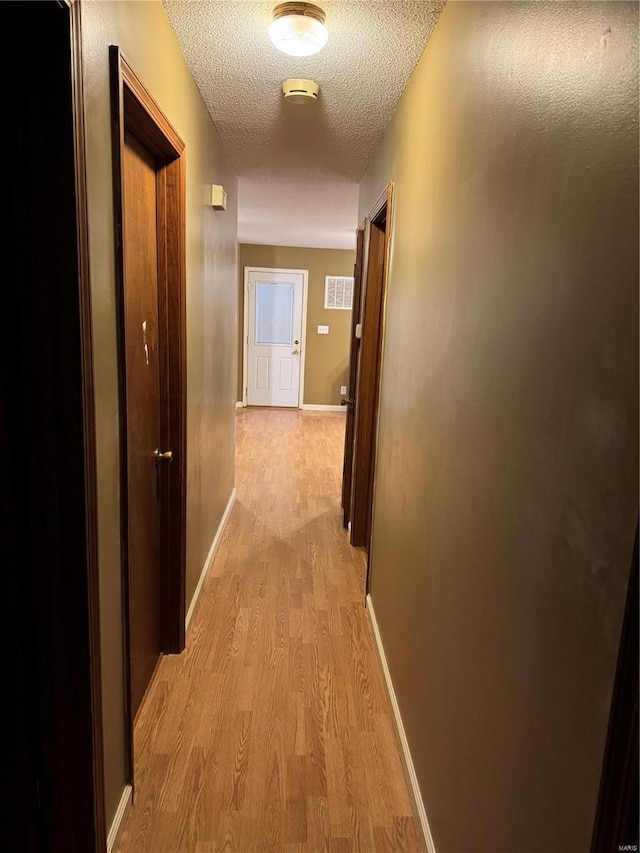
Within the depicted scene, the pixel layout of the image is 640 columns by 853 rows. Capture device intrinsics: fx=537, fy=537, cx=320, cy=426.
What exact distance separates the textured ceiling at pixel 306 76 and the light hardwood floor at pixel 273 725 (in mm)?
2440

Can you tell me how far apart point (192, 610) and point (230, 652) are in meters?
0.33

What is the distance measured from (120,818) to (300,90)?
2.73 m

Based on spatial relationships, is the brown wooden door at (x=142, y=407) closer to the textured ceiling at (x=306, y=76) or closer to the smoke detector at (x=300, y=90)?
the textured ceiling at (x=306, y=76)

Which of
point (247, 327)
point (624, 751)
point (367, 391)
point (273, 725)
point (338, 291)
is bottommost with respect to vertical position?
point (273, 725)

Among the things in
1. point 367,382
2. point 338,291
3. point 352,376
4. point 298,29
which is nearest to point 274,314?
point 338,291

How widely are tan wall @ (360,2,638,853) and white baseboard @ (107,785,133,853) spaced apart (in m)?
0.86

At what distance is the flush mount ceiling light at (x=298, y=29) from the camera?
1.74 m

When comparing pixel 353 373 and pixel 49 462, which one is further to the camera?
pixel 353 373

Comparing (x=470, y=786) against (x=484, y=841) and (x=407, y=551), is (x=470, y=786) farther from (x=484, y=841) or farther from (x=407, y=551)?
(x=407, y=551)

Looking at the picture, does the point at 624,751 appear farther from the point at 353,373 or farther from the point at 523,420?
the point at 353,373

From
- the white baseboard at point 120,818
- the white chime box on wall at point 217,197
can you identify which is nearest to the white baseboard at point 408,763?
the white baseboard at point 120,818

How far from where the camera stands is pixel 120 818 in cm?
151

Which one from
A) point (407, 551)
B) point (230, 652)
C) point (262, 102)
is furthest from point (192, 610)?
point (262, 102)

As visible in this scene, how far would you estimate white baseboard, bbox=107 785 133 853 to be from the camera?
144cm
